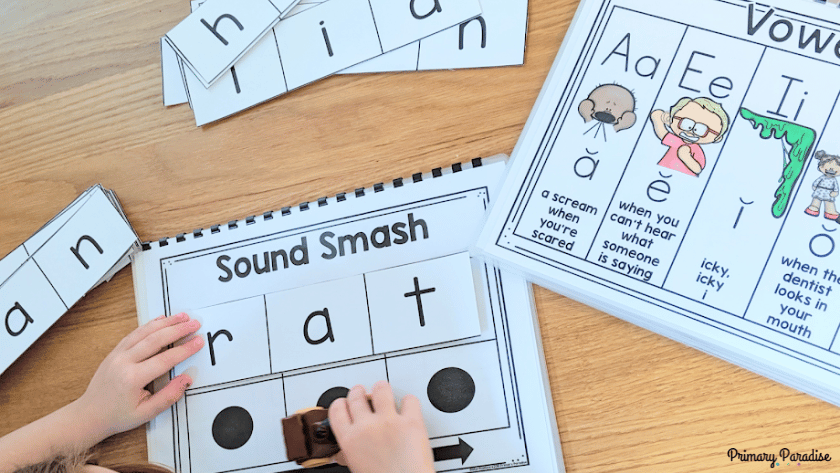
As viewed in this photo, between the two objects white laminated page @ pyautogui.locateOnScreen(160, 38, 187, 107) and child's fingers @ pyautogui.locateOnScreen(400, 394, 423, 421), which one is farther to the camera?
white laminated page @ pyautogui.locateOnScreen(160, 38, 187, 107)

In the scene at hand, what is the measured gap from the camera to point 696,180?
0.53 m

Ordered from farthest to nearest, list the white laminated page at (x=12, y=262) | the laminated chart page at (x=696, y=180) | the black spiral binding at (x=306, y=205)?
the white laminated page at (x=12, y=262) → the black spiral binding at (x=306, y=205) → the laminated chart page at (x=696, y=180)

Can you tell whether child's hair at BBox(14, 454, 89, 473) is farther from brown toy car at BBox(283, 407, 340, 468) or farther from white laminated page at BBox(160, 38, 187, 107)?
white laminated page at BBox(160, 38, 187, 107)

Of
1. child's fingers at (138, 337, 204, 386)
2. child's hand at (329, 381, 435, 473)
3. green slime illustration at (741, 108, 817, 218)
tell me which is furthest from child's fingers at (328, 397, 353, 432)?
green slime illustration at (741, 108, 817, 218)

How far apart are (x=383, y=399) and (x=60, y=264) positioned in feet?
1.47

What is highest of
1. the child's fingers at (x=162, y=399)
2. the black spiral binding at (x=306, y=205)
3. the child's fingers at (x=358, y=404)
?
the black spiral binding at (x=306, y=205)

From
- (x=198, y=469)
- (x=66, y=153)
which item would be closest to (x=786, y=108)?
(x=198, y=469)

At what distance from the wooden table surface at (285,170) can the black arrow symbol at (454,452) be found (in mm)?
100

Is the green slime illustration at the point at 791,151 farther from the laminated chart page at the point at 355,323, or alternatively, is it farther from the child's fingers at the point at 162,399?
the child's fingers at the point at 162,399

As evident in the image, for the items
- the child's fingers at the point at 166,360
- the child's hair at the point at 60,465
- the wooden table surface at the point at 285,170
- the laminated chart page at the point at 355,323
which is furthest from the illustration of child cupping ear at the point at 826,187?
the child's hair at the point at 60,465

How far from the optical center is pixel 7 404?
726 millimetres

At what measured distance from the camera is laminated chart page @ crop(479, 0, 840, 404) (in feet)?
1.67

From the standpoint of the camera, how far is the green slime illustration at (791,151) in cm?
52

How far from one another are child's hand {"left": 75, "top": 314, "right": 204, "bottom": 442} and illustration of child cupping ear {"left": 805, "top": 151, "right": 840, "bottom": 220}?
65 cm
